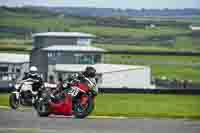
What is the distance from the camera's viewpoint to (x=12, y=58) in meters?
7.82

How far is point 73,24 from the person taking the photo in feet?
26.4

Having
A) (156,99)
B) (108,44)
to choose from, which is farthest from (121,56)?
(156,99)

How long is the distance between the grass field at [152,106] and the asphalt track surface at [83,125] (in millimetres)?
101

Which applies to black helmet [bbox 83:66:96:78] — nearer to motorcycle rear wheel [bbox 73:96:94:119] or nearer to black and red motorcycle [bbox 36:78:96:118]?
black and red motorcycle [bbox 36:78:96:118]

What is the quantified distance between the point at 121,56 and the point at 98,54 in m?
0.32

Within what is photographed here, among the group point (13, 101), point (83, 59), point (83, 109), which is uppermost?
point (83, 59)

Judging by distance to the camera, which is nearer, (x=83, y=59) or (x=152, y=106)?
(x=83, y=59)

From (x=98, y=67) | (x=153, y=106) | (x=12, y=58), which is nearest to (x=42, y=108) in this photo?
(x=12, y=58)

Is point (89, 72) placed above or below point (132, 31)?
below

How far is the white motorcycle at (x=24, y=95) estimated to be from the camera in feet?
25.4

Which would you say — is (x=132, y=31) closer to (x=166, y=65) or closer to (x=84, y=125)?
(x=166, y=65)

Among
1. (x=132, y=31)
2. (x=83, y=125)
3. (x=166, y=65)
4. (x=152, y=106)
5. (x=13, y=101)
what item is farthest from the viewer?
(x=132, y=31)

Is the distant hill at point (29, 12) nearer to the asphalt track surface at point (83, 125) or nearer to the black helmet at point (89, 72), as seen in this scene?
the black helmet at point (89, 72)

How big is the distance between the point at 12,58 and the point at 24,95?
0.51 meters
